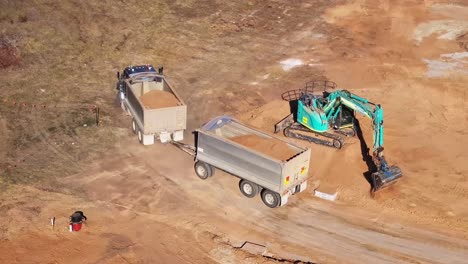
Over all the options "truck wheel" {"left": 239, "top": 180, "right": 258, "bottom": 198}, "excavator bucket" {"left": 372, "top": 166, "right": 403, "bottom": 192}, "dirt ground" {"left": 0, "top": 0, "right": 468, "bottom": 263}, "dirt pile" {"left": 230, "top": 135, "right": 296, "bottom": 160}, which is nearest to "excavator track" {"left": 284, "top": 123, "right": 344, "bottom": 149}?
"dirt ground" {"left": 0, "top": 0, "right": 468, "bottom": 263}

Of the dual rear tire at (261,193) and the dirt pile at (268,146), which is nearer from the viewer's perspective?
the dual rear tire at (261,193)

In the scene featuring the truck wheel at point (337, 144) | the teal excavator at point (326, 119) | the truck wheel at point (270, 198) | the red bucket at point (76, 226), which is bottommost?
the red bucket at point (76, 226)

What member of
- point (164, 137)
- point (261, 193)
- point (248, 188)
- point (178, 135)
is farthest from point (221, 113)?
point (261, 193)

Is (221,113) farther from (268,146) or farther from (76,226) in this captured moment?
(76,226)

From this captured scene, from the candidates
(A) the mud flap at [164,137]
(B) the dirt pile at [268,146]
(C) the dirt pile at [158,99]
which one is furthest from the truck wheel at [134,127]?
(B) the dirt pile at [268,146]

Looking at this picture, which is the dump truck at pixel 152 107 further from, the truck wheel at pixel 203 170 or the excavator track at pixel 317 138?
the excavator track at pixel 317 138
